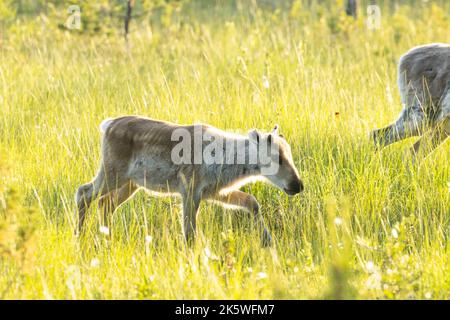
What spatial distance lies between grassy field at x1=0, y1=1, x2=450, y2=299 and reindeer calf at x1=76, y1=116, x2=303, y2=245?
24 cm

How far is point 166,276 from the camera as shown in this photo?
16.2 feet

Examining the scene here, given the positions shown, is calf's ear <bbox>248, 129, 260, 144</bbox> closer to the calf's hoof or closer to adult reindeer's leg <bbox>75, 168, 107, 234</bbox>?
the calf's hoof

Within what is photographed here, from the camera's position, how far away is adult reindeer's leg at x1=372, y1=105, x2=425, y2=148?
7.56 m

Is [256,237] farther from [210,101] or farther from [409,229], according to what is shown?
[210,101]

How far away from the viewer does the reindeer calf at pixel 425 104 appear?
24.8ft

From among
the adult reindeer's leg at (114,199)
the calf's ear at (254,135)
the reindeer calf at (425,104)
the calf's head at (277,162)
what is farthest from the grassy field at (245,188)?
the calf's ear at (254,135)

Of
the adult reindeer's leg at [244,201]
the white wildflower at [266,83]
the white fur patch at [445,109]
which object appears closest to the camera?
the adult reindeer's leg at [244,201]

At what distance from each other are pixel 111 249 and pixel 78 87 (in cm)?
415

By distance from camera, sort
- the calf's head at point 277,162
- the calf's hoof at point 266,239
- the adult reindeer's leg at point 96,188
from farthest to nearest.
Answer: the adult reindeer's leg at point 96,188
the calf's hoof at point 266,239
the calf's head at point 277,162

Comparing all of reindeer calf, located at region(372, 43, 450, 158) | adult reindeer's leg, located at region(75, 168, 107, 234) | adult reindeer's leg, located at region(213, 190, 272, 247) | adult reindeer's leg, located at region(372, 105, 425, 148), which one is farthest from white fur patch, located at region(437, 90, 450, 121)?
adult reindeer's leg, located at region(75, 168, 107, 234)

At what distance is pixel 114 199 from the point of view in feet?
22.1

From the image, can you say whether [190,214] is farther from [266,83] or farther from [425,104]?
[266,83]

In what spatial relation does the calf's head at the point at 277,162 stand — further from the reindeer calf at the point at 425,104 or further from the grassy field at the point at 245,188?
the reindeer calf at the point at 425,104

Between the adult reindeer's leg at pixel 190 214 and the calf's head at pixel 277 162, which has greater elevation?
the calf's head at pixel 277 162
